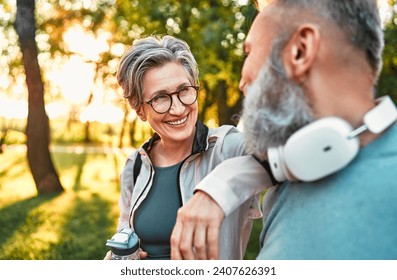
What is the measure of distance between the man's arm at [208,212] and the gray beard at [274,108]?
123 millimetres

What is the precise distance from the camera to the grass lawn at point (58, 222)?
17.6 feet

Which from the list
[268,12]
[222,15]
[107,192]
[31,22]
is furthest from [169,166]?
[107,192]

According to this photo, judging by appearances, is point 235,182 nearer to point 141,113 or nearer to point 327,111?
point 327,111

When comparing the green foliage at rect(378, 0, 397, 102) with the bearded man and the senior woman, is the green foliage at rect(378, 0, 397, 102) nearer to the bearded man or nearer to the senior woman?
the senior woman

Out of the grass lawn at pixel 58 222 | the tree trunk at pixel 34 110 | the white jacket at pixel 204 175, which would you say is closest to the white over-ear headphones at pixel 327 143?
the white jacket at pixel 204 175

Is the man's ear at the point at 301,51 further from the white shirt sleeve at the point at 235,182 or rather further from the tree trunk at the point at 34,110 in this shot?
the tree trunk at the point at 34,110

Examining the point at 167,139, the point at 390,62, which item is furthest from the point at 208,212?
the point at 390,62

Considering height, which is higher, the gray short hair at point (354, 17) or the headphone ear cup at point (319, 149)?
the gray short hair at point (354, 17)

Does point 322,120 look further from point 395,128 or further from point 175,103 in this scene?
point 175,103

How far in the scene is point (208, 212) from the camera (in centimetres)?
98

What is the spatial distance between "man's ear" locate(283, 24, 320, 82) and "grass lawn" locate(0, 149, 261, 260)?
4.23m

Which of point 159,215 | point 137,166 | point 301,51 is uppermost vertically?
point 301,51

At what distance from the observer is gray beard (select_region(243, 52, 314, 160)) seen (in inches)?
34.7

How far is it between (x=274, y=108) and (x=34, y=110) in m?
8.12
